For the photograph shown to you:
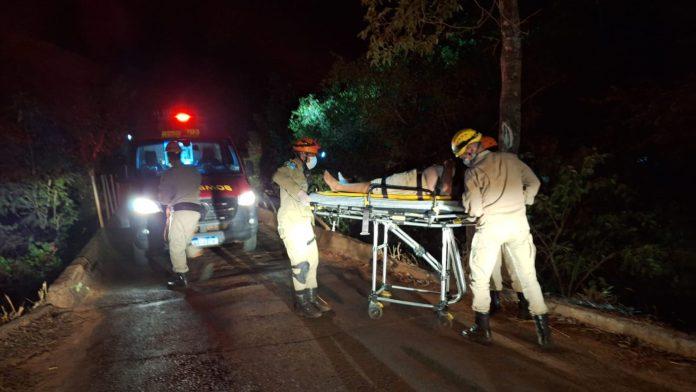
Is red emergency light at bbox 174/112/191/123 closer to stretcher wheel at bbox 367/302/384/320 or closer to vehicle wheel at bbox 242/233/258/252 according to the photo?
vehicle wheel at bbox 242/233/258/252

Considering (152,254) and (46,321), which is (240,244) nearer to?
(152,254)

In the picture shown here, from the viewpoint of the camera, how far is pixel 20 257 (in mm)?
8062

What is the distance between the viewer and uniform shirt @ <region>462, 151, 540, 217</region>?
4125mm

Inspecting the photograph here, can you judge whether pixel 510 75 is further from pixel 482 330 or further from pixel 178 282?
pixel 178 282

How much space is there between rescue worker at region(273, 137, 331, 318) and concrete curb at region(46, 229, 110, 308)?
267 cm

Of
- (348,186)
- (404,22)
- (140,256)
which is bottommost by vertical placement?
(140,256)

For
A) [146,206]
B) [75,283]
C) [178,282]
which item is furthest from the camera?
[146,206]

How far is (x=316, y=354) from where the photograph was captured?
13.4 feet

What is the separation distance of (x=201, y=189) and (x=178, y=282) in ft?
5.29

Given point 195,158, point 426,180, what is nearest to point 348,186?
point 426,180

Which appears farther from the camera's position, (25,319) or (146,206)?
(146,206)

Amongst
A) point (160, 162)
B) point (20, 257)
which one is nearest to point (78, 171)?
point (20, 257)

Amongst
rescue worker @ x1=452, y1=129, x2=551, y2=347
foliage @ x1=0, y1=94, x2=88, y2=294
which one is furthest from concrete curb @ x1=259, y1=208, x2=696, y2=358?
foliage @ x1=0, y1=94, x2=88, y2=294

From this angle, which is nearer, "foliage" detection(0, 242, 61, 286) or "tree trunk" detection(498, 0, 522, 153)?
"tree trunk" detection(498, 0, 522, 153)
